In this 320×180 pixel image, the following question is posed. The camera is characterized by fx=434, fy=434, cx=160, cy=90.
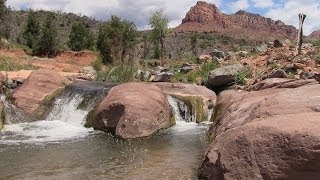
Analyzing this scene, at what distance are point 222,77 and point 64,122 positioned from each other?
25.2ft

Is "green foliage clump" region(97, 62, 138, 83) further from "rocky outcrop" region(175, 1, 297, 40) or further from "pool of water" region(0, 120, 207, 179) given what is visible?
"rocky outcrop" region(175, 1, 297, 40)

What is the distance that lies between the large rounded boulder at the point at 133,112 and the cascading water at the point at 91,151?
14.4 inches

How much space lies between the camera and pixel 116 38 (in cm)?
4319

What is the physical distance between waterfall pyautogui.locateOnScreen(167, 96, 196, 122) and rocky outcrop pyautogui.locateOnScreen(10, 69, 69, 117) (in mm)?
5686

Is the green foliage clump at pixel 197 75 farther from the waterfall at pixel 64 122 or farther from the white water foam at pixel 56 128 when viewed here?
the white water foam at pixel 56 128

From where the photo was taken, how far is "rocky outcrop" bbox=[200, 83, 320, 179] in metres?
6.07

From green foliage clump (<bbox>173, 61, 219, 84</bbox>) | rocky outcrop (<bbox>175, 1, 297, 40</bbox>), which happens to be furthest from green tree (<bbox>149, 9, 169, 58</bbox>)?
rocky outcrop (<bbox>175, 1, 297, 40</bbox>)

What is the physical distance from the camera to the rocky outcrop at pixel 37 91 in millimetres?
18500

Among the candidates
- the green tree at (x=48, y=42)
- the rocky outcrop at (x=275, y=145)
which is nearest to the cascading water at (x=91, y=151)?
the rocky outcrop at (x=275, y=145)

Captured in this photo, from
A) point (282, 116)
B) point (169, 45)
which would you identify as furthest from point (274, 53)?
point (169, 45)

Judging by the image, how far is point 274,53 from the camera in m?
25.1

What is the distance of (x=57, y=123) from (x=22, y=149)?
194 inches

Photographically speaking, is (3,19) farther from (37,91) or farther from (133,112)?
(133,112)

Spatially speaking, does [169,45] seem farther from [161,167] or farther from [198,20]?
[198,20]
